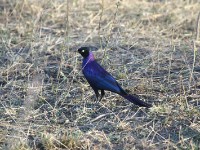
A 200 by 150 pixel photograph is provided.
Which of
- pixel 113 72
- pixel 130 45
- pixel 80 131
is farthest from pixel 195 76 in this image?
pixel 80 131

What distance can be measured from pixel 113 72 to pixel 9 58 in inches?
46.3

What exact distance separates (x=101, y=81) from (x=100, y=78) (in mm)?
36

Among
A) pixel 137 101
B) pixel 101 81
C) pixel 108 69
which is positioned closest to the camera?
pixel 137 101

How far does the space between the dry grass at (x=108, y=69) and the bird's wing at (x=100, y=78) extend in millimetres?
224

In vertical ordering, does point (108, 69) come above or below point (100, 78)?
below

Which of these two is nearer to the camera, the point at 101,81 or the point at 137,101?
the point at 137,101

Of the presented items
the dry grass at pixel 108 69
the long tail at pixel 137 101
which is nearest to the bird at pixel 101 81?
the long tail at pixel 137 101

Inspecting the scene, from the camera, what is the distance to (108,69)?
18.6 ft

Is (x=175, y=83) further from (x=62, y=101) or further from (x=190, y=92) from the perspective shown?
(x=62, y=101)

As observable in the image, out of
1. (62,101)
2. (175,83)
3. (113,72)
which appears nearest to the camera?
(62,101)

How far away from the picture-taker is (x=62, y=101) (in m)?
4.85

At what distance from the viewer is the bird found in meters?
4.45

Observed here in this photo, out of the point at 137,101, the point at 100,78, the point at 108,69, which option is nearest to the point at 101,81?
the point at 100,78

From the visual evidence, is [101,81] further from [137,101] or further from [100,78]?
[137,101]
